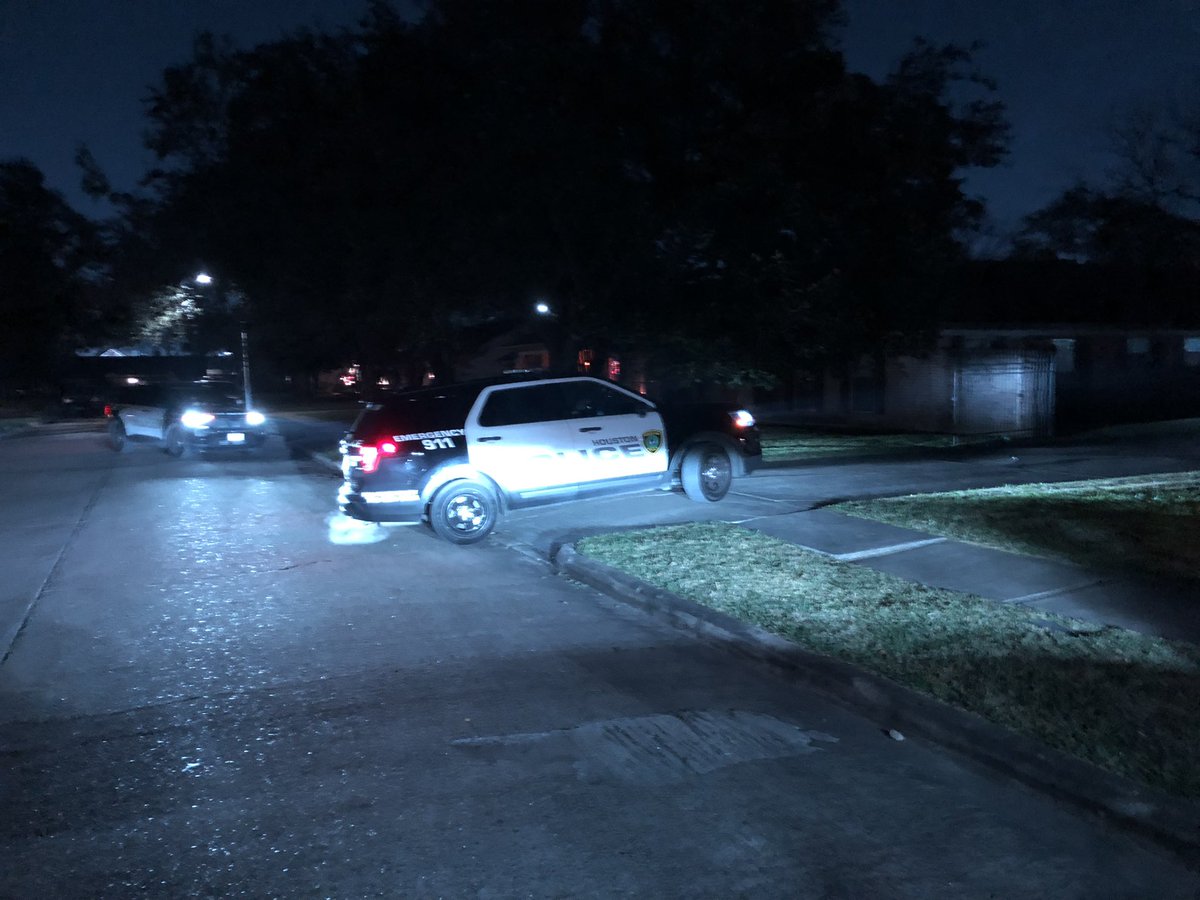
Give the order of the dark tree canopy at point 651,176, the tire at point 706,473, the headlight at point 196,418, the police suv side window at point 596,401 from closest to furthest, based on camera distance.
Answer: the police suv side window at point 596,401, the tire at point 706,473, the dark tree canopy at point 651,176, the headlight at point 196,418

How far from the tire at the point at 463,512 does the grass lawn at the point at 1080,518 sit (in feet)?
13.2

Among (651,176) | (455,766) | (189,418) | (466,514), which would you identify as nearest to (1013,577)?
(455,766)

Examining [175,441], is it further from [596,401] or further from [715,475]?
[715,475]

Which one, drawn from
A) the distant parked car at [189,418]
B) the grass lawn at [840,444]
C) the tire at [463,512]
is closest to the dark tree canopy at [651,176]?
the grass lawn at [840,444]

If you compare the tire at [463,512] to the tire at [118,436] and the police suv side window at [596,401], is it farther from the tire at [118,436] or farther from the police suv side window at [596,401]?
the tire at [118,436]

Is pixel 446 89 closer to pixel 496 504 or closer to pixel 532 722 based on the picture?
pixel 496 504

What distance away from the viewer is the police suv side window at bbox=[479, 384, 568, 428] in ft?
39.6

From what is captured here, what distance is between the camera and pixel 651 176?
19.3 meters

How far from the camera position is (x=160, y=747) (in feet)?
19.5

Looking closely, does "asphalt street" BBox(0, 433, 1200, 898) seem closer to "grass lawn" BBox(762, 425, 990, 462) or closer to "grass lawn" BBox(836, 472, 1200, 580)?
"grass lawn" BBox(836, 472, 1200, 580)

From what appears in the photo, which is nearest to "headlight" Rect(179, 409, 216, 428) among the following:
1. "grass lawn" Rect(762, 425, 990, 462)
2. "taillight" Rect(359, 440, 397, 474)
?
"grass lawn" Rect(762, 425, 990, 462)

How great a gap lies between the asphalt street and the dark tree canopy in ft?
31.7

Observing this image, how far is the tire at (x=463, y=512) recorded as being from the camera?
→ 11727mm

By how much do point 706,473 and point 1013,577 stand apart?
502 cm
